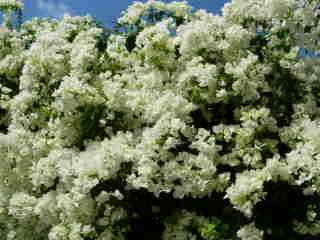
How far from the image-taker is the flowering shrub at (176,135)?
8164 mm

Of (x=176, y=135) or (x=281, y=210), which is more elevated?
(x=176, y=135)

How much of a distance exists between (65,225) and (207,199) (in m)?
1.66

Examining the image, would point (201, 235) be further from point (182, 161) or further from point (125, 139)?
point (125, 139)

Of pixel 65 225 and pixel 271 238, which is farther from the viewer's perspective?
pixel 65 225

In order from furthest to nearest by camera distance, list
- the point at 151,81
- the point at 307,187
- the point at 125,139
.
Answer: the point at 151,81, the point at 125,139, the point at 307,187

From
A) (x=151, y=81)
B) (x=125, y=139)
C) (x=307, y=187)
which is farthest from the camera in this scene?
(x=151, y=81)

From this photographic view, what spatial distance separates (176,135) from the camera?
8266mm

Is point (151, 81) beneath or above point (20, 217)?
above

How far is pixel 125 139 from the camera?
8.66m

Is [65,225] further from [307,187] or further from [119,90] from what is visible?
[307,187]

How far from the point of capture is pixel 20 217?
9.30 metres

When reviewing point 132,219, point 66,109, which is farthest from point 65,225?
point 66,109

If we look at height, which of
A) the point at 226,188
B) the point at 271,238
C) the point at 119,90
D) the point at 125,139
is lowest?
the point at 271,238

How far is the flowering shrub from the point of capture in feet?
26.8
